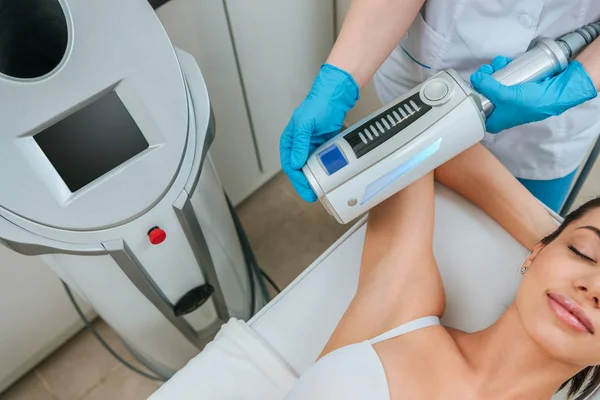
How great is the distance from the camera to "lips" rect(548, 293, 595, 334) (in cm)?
76

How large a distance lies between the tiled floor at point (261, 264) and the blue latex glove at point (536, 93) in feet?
3.28

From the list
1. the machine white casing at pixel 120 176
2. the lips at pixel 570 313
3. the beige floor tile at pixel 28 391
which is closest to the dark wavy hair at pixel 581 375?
the lips at pixel 570 313

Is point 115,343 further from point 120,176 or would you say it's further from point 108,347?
point 120,176

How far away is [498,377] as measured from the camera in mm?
861

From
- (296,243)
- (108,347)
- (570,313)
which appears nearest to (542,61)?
(570,313)

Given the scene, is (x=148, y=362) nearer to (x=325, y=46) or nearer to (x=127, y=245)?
(x=127, y=245)

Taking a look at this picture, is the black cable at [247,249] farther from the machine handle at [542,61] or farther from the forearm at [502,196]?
the machine handle at [542,61]

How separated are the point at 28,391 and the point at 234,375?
3.04 ft

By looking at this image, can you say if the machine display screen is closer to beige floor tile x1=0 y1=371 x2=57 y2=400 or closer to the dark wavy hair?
the dark wavy hair

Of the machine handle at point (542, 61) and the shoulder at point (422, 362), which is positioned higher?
the machine handle at point (542, 61)

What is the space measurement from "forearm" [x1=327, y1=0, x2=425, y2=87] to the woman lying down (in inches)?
10.3

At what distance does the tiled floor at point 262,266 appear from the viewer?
4.99 ft

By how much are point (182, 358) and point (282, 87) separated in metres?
0.81

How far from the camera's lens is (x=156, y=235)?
86cm
